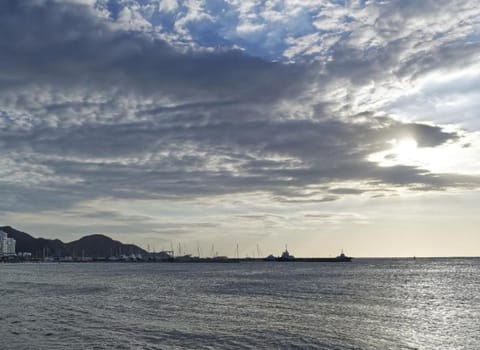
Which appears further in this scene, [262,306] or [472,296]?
[472,296]

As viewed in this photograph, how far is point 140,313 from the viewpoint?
2066 inches

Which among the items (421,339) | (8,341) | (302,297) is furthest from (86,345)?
(302,297)

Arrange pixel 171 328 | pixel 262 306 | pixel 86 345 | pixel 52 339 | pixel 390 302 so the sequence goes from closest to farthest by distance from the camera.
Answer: pixel 86 345 → pixel 52 339 → pixel 171 328 → pixel 262 306 → pixel 390 302

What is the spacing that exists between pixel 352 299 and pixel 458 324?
20.8 m

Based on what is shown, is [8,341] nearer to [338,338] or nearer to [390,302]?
[338,338]

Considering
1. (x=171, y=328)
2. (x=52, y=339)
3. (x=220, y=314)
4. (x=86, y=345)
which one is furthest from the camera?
(x=220, y=314)

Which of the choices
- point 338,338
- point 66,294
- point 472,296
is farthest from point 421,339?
point 66,294

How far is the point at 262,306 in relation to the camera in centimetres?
5841

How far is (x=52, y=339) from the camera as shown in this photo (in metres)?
37.3

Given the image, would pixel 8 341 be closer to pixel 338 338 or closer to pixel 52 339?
pixel 52 339

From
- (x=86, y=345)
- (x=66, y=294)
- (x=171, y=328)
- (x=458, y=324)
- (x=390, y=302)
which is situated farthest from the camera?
(x=66, y=294)

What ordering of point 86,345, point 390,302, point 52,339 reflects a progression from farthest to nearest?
point 390,302 < point 52,339 < point 86,345

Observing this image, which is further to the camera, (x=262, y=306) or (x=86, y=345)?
(x=262, y=306)

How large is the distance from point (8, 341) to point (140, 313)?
17.9 m
